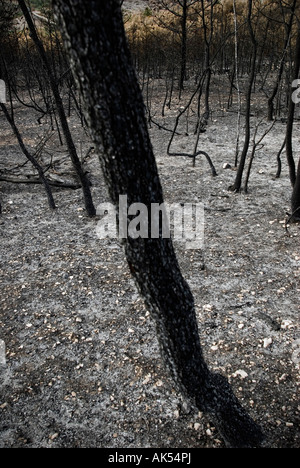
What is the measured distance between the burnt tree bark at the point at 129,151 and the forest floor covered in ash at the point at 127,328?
2.02 feet

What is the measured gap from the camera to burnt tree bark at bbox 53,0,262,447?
1.20m

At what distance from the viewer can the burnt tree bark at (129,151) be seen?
47.3 inches

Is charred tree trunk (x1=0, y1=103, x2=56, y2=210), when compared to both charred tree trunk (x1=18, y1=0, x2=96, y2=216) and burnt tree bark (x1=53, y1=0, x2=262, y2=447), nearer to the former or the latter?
charred tree trunk (x1=18, y1=0, x2=96, y2=216)

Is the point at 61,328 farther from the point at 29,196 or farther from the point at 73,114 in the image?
the point at 73,114

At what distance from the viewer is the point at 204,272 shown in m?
4.35

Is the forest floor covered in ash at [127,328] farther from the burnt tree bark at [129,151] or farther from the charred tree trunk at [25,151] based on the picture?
the burnt tree bark at [129,151]

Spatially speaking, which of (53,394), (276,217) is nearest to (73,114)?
(276,217)

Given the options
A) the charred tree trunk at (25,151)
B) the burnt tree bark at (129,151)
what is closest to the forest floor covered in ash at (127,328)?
the charred tree trunk at (25,151)

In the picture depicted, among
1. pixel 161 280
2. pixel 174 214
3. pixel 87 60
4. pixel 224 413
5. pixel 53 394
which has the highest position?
pixel 87 60

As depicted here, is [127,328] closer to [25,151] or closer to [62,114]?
[62,114]

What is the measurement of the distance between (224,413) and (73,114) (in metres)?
13.0

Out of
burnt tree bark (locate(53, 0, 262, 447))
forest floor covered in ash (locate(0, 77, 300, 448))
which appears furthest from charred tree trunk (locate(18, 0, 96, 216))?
burnt tree bark (locate(53, 0, 262, 447))

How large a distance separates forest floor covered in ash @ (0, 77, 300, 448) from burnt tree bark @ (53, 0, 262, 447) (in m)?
0.62

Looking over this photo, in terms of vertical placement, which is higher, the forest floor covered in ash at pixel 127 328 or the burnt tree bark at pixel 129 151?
the burnt tree bark at pixel 129 151
